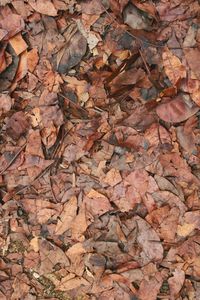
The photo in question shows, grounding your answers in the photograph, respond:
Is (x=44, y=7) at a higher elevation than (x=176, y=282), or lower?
higher

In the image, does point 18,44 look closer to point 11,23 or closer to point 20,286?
point 11,23

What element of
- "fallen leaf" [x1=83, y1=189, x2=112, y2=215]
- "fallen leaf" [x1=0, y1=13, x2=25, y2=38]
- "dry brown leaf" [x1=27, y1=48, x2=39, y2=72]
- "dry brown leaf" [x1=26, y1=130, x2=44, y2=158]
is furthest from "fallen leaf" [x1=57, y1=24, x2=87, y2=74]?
"fallen leaf" [x1=83, y1=189, x2=112, y2=215]

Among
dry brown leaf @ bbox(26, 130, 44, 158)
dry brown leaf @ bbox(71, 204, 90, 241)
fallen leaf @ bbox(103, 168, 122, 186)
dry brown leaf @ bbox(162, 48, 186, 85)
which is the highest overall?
dry brown leaf @ bbox(162, 48, 186, 85)

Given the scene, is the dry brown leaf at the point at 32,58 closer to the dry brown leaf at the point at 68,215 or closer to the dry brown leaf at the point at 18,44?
the dry brown leaf at the point at 18,44

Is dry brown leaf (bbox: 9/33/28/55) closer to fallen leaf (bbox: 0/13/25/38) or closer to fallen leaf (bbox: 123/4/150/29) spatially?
fallen leaf (bbox: 0/13/25/38)

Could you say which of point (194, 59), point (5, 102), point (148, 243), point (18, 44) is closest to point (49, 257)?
point (148, 243)

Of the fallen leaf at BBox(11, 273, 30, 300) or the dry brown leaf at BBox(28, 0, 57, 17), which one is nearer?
the dry brown leaf at BBox(28, 0, 57, 17)
